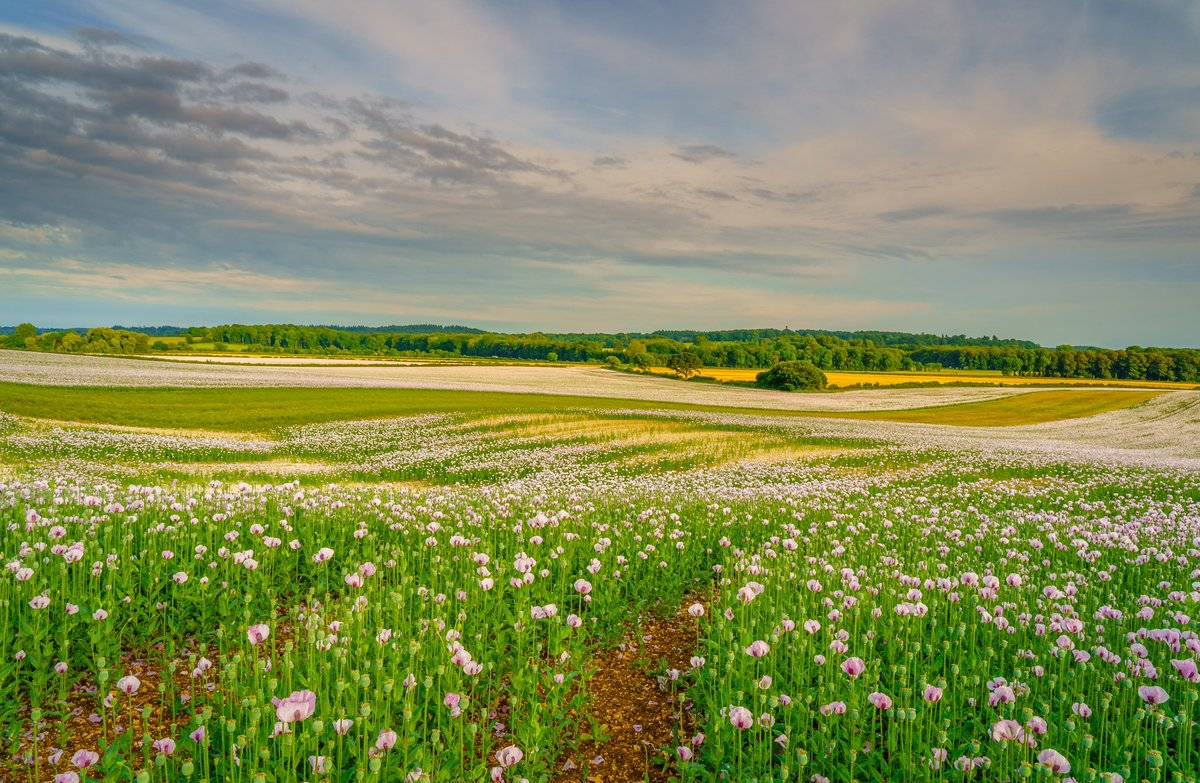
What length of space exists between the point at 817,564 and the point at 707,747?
169 inches

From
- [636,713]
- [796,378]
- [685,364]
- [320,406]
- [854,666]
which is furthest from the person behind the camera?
[685,364]

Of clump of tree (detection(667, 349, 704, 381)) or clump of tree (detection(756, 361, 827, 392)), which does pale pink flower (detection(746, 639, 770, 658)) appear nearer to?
clump of tree (detection(756, 361, 827, 392))

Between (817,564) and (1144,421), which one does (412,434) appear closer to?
(817,564)

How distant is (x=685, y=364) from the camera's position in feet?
362

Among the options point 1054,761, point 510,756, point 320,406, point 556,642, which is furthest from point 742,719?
point 320,406

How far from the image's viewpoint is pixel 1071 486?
19.5 metres

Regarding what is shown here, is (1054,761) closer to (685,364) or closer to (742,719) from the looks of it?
(742,719)

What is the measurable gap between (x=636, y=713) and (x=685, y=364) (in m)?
106

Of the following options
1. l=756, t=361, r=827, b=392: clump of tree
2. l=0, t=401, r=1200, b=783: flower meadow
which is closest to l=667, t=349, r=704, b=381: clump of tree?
l=756, t=361, r=827, b=392: clump of tree

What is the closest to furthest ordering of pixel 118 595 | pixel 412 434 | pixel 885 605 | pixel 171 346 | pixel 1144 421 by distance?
pixel 118 595, pixel 885 605, pixel 412 434, pixel 1144 421, pixel 171 346

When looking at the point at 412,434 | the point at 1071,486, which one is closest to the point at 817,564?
the point at 1071,486

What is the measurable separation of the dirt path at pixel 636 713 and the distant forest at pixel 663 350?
10478 centimetres

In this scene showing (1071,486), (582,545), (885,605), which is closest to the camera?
(885,605)

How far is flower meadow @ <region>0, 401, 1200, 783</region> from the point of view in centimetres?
441
